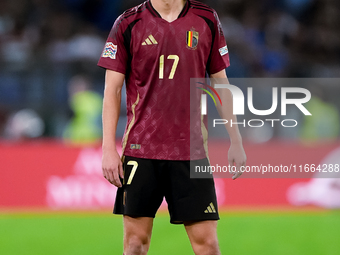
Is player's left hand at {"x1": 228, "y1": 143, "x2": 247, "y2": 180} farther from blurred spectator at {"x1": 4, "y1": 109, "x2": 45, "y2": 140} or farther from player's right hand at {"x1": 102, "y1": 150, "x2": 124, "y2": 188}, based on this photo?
blurred spectator at {"x1": 4, "y1": 109, "x2": 45, "y2": 140}

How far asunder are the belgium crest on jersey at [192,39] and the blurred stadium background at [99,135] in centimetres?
277

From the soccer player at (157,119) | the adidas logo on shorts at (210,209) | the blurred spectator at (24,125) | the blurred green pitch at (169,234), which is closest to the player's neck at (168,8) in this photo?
the soccer player at (157,119)

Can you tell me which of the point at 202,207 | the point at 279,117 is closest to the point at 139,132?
the point at 202,207

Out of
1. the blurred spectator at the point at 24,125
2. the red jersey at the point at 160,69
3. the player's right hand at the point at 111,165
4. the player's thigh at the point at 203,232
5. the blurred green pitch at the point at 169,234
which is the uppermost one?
the red jersey at the point at 160,69

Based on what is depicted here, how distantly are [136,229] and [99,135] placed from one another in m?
5.95

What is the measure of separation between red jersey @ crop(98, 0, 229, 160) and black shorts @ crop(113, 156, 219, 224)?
2.3 inches

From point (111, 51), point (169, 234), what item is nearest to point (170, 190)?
point (111, 51)

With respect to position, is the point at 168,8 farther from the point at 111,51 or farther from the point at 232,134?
the point at 232,134

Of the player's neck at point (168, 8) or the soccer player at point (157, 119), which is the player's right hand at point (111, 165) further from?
the player's neck at point (168, 8)

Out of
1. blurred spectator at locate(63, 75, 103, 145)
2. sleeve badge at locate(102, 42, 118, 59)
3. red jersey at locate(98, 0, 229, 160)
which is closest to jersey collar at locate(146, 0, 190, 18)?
red jersey at locate(98, 0, 229, 160)

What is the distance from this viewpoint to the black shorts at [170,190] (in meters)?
2.98

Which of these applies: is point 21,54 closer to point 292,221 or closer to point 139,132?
point 292,221

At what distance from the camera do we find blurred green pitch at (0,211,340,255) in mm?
5277

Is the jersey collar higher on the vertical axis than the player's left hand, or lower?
higher
